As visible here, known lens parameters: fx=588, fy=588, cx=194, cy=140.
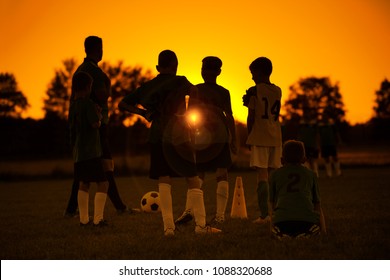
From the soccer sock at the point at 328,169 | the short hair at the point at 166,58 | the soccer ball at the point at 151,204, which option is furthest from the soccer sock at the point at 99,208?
the soccer sock at the point at 328,169

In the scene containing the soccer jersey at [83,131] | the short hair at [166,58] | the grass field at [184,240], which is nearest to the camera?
the grass field at [184,240]

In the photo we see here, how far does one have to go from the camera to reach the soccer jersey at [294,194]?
6.37 meters

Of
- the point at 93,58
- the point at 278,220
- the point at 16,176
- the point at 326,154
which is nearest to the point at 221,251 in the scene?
the point at 278,220

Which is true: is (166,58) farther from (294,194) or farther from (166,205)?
(294,194)

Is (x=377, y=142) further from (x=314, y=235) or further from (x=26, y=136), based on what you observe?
(x=314, y=235)

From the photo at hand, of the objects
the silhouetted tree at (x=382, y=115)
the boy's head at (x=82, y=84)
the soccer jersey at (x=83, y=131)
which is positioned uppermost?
the silhouetted tree at (x=382, y=115)

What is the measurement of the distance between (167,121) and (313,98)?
87814 mm

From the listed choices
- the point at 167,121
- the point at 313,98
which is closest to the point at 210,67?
the point at 167,121

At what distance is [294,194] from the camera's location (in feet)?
21.1

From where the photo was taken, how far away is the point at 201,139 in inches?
337

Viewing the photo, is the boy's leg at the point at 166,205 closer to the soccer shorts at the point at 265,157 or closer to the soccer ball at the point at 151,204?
the soccer shorts at the point at 265,157

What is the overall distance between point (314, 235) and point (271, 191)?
0.69 metres

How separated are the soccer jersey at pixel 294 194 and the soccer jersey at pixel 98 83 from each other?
11.0 ft

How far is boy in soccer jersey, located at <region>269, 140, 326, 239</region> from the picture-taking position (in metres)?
6.38
